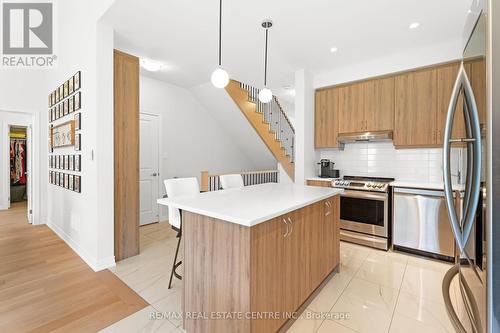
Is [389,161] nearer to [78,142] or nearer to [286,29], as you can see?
[286,29]

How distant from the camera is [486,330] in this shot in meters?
0.79

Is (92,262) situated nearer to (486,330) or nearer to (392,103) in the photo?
(486,330)

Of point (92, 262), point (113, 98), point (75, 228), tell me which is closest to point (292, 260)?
point (92, 262)

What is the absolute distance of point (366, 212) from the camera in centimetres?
337

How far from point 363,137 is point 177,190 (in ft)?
9.56

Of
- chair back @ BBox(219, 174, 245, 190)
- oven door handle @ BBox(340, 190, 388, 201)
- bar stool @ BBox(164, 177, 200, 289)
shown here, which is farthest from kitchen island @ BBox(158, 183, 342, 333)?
oven door handle @ BBox(340, 190, 388, 201)

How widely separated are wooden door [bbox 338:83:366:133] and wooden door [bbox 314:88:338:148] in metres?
0.10

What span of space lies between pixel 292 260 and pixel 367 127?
9.29 feet

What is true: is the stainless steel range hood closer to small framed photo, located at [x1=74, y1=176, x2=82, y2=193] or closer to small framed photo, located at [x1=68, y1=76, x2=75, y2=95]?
small framed photo, located at [x1=74, y1=176, x2=82, y2=193]

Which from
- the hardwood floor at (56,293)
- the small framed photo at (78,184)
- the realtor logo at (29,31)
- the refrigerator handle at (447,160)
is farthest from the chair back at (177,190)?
the realtor logo at (29,31)

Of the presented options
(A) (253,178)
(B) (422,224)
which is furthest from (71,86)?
(B) (422,224)

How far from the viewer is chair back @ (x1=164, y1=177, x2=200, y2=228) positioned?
7.35 feet

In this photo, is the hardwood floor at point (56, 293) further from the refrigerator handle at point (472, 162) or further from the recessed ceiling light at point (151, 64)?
the recessed ceiling light at point (151, 64)

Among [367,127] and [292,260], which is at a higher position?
[367,127]
